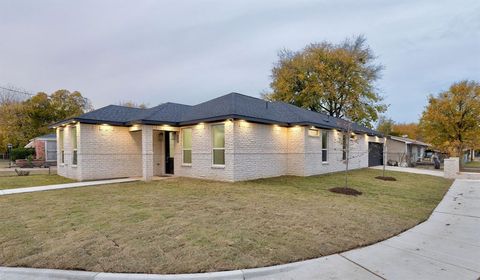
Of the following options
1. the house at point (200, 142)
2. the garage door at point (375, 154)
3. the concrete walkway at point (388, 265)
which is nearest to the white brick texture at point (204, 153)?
the house at point (200, 142)

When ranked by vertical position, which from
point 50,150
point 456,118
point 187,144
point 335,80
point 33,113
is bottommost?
point 50,150

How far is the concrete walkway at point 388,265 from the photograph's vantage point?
315cm

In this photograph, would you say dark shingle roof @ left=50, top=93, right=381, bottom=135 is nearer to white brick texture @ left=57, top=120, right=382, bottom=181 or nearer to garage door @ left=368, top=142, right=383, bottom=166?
white brick texture @ left=57, top=120, right=382, bottom=181

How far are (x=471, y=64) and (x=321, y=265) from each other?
36264 mm

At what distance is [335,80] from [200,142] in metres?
21.1

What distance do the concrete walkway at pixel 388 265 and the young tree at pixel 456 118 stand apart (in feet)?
71.1

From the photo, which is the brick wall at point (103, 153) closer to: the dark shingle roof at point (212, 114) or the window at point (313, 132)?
the dark shingle roof at point (212, 114)

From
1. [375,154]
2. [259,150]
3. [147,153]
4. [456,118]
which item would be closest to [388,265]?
[259,150]

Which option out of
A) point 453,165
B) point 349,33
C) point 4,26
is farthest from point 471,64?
point 4,26

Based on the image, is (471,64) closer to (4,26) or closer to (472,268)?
(472,268)

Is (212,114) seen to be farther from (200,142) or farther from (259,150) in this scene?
(259,150)

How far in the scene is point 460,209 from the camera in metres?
7.27

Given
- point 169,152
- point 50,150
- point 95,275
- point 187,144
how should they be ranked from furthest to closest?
point 50,150
point 169,152
point 187,144
point 95,275

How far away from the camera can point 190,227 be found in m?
4.96
